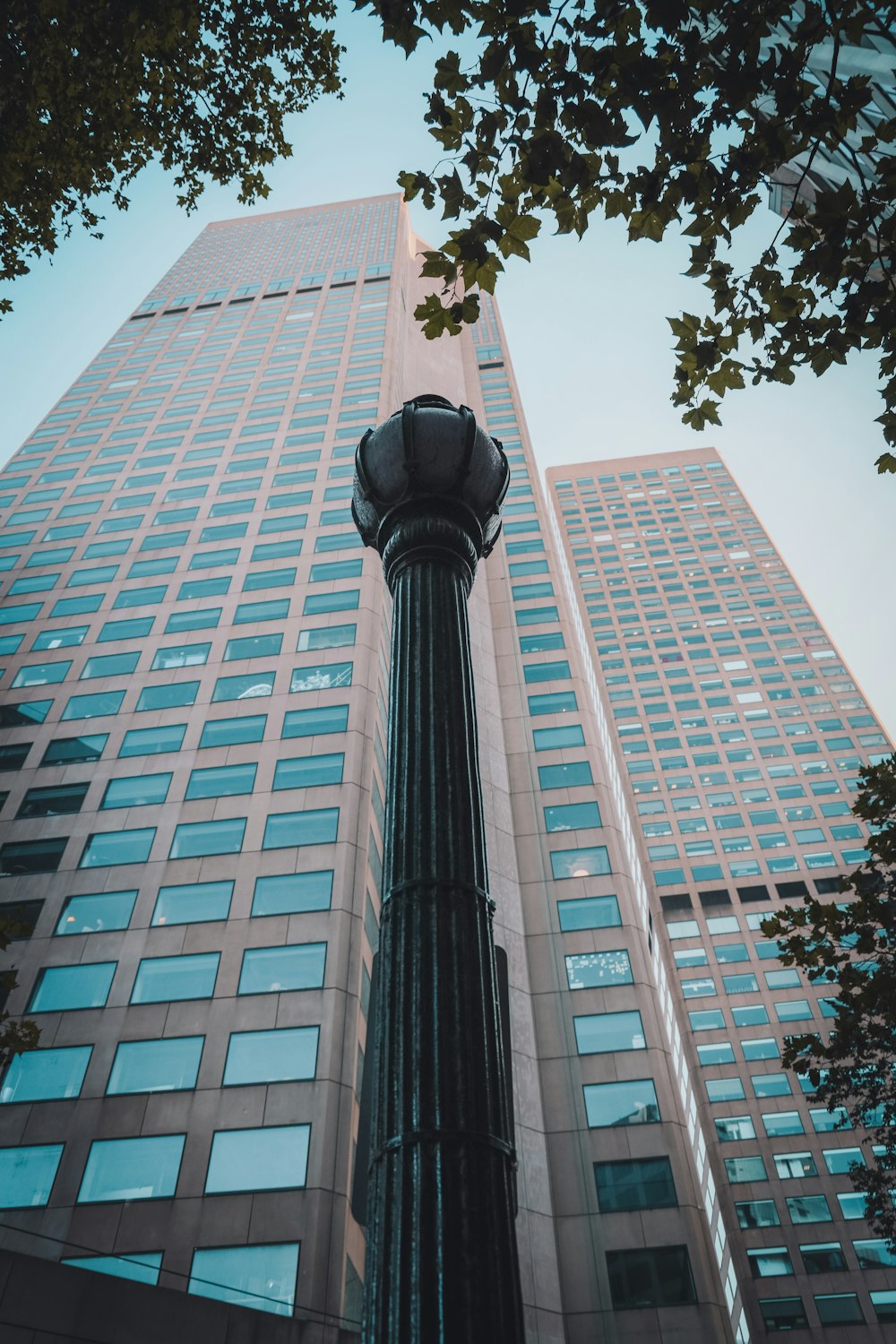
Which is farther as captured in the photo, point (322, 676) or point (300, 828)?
point (322, 676)

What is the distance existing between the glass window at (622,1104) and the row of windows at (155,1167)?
9.22 m

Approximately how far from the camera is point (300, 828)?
28.1 meters

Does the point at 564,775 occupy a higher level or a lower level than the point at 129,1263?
higher

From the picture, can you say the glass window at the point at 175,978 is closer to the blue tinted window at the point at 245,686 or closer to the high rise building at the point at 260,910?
the high rise building at the point at 260,910

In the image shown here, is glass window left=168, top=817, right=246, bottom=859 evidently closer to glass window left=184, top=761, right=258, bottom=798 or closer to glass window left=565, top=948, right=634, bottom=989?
glass window left=184, top=761, right=258, bottom=798

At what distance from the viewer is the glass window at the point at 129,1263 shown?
62.3 feet

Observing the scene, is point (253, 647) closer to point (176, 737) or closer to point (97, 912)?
point (176, 737)

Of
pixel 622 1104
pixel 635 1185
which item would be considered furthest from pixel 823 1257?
pixel 635 1185

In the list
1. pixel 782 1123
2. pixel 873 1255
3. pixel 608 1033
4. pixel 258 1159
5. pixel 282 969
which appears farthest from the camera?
pixel 782 1123

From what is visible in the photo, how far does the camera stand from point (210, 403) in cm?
5222

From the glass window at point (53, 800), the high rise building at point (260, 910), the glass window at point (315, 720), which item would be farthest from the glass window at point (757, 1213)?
the glass window at point (53, 800)

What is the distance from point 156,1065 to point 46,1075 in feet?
10.2

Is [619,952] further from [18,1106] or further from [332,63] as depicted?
[332,63]

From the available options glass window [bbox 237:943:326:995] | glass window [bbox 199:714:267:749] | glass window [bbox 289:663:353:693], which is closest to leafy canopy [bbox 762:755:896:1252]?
glass window [bbox 237:943:326:995]
